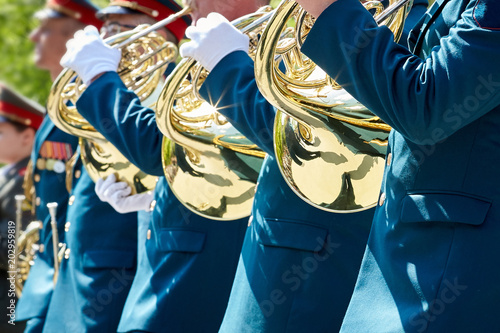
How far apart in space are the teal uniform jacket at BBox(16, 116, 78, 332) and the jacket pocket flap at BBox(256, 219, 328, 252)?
7.22ft

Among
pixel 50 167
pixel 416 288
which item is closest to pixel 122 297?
pixel 50 167

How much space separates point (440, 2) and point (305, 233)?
30.2 inches

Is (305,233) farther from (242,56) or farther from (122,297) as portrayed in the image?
(122,297)

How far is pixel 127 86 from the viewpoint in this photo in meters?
3.66

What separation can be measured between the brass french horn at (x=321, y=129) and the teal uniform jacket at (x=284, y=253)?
0.21m

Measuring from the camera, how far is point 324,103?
2029 millimetres

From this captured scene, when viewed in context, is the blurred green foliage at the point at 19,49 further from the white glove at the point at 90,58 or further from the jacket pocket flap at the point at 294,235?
the jacket pocket flap at the point at 294,235

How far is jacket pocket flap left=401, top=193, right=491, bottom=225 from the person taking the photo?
1657 millimetres

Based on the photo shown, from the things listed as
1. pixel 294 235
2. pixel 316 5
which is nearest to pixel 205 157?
pixel 294 235

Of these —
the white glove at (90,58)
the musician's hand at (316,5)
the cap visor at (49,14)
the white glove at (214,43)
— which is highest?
the musician's hand at (316,5)

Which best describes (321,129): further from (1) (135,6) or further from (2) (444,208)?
(1) (135,6)

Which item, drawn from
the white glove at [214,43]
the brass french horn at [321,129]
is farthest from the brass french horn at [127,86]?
the brass french horn at [321,129]

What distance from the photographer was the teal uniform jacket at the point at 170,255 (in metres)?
3.02

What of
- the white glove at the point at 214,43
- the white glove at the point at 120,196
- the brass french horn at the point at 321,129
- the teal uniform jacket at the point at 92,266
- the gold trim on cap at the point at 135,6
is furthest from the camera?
the gold trim on cap at the point at 135,6
